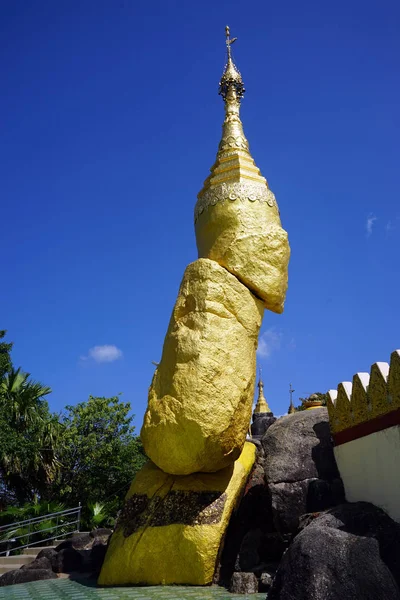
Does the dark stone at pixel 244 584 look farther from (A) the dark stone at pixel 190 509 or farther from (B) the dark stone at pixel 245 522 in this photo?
(A) the dark stone at pixel 190 509

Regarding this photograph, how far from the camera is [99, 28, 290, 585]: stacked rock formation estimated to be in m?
7.64

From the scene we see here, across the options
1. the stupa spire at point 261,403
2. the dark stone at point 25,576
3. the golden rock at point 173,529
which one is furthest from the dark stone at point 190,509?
the stupa spire at point 261,403

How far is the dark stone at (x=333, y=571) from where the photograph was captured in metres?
4.82

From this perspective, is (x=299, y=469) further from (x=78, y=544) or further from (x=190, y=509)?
(x=78, y=544)

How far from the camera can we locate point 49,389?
69.1ft

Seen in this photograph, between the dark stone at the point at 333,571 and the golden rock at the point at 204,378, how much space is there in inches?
100

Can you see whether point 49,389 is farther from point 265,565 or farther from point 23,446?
point 265,565

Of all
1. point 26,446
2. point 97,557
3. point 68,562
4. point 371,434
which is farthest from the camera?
point 26,446

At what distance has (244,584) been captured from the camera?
6828 mm

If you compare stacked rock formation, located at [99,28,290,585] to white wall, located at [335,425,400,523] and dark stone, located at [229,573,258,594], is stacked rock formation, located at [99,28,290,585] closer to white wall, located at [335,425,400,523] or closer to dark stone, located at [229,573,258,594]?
dark stone, located at [229,573,258,594]

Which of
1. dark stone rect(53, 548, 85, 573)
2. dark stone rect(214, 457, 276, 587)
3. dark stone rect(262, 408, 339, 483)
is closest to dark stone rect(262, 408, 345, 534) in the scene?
dark stone rect(262, 408, 339, 483)

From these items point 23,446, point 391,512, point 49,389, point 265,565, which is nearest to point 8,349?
point 49,389

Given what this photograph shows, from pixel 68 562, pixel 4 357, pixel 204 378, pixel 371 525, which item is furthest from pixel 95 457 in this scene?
pixel 371 525

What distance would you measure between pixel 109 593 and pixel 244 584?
1889 mm
